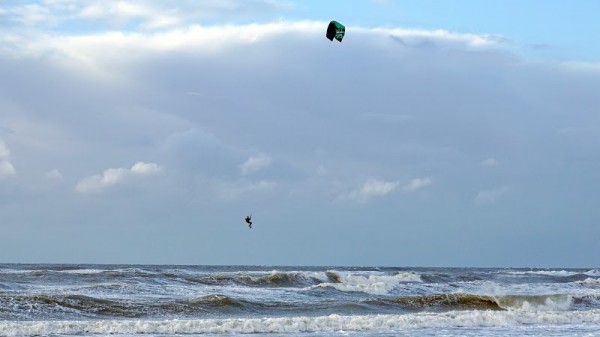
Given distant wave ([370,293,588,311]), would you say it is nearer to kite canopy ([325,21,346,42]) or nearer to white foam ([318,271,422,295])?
white foam ([318,271,422,295])

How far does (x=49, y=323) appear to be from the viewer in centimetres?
2241

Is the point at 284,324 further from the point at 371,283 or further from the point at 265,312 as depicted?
the point at 371,283

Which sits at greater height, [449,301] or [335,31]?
[335,31]

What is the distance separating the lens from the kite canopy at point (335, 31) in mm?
20991

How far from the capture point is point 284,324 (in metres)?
23.7

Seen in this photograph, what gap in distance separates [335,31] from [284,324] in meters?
7.87

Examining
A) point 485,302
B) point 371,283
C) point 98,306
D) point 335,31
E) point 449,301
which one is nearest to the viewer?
point 335,31

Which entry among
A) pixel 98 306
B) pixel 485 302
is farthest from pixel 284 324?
pixel 485 302

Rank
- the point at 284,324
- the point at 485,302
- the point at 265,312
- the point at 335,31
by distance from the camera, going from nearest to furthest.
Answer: the point at 335,31
the point at 284,324
the point at 265,312
the point at 485,302

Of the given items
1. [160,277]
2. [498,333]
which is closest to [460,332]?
[498,333]

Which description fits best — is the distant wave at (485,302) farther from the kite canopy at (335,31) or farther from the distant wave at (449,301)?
the kite canopy at (335,31)

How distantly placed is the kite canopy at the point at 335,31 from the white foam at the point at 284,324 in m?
7.65

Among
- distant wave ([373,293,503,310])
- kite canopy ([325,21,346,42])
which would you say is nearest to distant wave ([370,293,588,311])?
distant wave ([373,293,503,310])

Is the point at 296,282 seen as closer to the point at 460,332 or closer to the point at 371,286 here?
the point at 371,286
